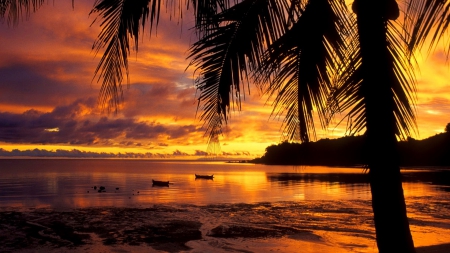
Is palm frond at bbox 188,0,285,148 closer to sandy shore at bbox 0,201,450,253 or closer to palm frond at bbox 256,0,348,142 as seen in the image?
palm frond at bbox 256,0,348,142

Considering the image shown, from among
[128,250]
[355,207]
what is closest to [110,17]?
[128,250]

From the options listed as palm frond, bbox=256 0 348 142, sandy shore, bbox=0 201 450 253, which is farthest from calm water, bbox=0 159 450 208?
palm frond, bbox=256 0 348 142

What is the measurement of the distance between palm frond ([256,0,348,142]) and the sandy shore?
9738 millimetres

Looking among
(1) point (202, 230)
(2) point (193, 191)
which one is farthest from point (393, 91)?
(2) point (193, 191)

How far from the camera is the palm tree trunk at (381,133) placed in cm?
314

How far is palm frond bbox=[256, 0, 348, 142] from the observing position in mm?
4078

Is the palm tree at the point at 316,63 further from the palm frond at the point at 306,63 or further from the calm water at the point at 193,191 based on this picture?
the calm water at the point at 193,191

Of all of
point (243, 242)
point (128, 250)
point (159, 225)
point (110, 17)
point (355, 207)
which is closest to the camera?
point (110, 17)

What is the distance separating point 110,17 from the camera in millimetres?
3389

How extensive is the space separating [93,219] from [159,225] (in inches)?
196

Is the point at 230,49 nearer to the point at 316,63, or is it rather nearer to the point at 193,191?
the point at 316,63

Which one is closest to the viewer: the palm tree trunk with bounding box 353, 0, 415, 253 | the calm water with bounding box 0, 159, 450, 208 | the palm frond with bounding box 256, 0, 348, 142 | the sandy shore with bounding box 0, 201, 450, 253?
the palm tree trunk with bounding box 353, 0, 415, 253

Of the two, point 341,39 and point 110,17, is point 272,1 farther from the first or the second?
point 110,17

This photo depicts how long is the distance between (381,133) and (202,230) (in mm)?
17335
